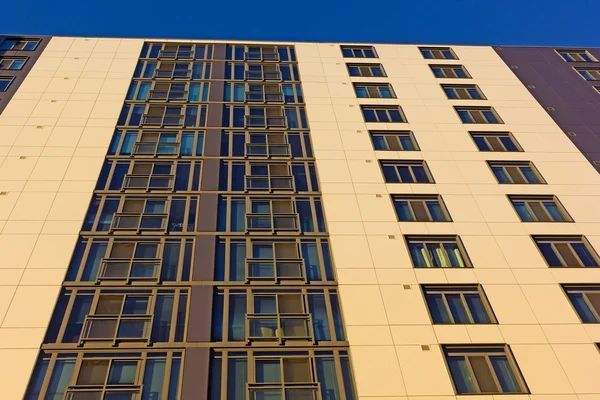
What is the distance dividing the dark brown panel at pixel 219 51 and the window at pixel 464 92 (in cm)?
1779

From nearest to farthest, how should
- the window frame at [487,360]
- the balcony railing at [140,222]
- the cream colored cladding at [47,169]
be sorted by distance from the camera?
the window frame at [487,360], the cream colored cladding at [47,169], the balcony railing at [140,222]

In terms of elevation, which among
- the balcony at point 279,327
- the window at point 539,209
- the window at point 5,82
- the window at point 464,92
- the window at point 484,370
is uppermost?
the window at point 5,82

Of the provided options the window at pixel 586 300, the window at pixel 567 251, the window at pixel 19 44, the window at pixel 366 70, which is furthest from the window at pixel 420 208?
the window at pixel 19 44

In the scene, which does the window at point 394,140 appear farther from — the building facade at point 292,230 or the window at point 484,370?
the window at point 484,370

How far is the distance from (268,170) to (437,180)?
9703mm

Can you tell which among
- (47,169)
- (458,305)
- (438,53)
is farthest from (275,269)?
(438,53)

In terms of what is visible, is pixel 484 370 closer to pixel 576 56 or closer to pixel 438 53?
pixel 438 53

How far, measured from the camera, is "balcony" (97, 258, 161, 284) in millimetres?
19062

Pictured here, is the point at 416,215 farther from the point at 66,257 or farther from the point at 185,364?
the point at 66,257

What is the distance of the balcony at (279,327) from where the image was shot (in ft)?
57.8

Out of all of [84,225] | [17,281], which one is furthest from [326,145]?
[17,281]

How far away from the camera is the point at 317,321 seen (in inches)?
721

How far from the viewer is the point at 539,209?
23.6 meters

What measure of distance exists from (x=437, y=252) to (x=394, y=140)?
356 inches
